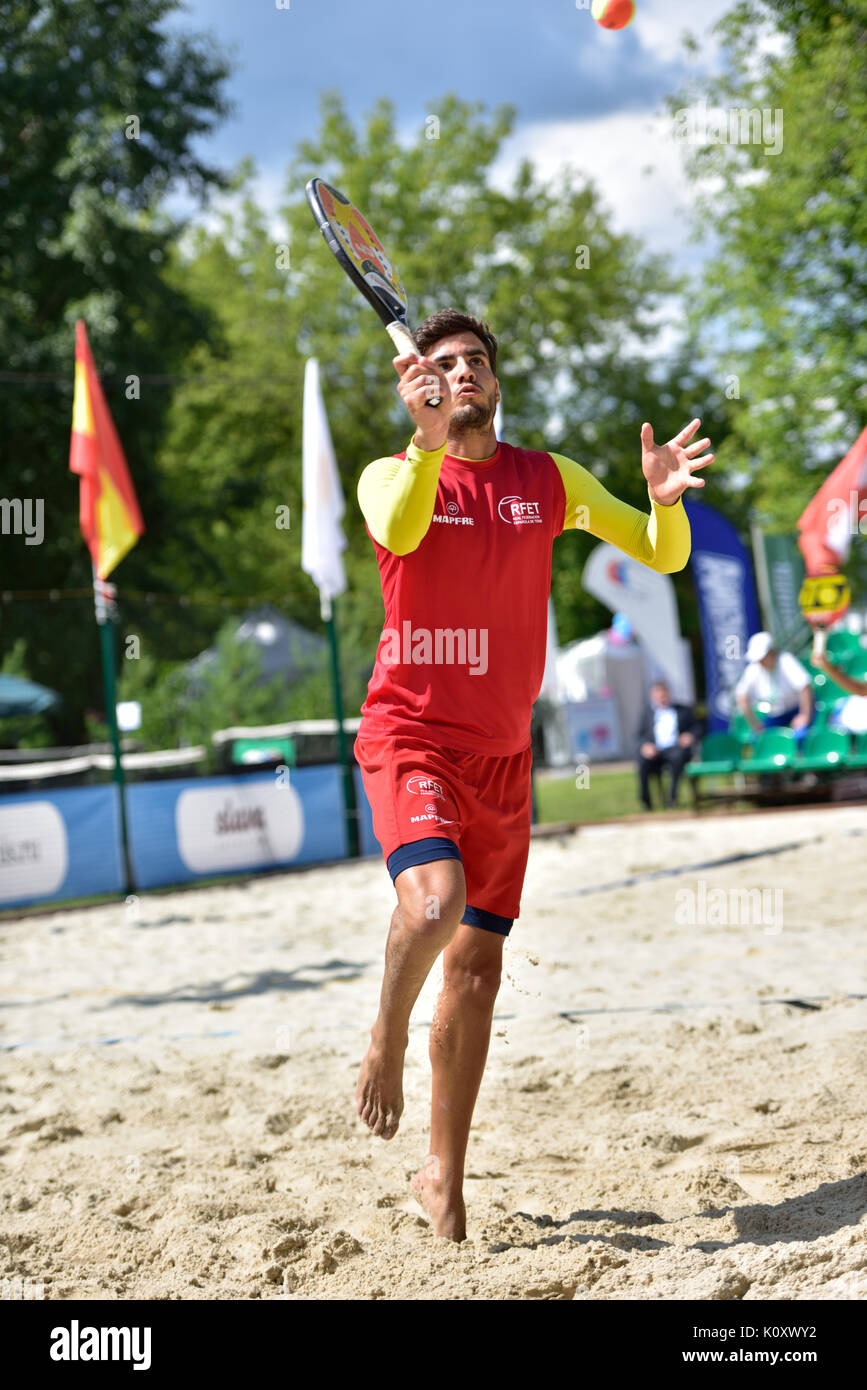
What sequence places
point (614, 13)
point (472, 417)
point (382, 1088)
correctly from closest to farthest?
point (382, 1088) < point (472, 417) < point (614, 13)

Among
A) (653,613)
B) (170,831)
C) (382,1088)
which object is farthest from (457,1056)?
(653,613)

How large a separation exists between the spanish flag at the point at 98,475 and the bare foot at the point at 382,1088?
24.9 feet

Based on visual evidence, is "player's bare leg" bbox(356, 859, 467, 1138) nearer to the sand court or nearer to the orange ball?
the sand court

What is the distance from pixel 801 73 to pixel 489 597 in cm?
1836

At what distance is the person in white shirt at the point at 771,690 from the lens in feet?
41.6

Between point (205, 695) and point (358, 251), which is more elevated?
point (358, 251)

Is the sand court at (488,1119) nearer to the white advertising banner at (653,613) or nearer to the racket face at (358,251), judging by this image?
the racket face at (358,251)

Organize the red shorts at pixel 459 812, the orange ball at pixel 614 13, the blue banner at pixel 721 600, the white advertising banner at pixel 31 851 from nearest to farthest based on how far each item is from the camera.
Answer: the red shorts at pixel 459 812 < the orange ball at pixel 614 13 < the white advertising banner at pixel 31 851 < the blue banner at pixel 721 600

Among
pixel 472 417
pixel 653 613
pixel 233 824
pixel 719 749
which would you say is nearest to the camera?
pixel 472 417

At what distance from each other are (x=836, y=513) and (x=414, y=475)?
204 inches

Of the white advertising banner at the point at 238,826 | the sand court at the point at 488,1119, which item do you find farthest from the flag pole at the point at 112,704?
the sand court at the point at 488,1119

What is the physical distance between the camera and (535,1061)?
169 inches

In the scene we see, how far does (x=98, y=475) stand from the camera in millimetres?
9820

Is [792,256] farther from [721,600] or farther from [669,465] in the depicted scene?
[669,465]
